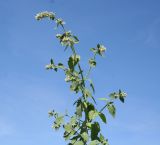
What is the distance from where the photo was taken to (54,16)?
5.24 m

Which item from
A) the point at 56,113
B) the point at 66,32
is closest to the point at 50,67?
the point at 66,32

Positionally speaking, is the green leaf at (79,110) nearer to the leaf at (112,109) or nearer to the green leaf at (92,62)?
the leaf at (112,109)

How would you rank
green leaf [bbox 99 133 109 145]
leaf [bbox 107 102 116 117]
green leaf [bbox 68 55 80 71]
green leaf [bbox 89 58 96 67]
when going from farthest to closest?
green leaf [bbox 89 58 96 67] < green leaf [bbox 68 55 80 71] < leaf [bbox 107 102 116 117] < green leaf [bbox 99 133 109 145]

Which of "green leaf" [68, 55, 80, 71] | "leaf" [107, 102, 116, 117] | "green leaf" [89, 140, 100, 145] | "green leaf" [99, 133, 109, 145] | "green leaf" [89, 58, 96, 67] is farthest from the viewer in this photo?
"green leaf" [89, 58, 96, 67]

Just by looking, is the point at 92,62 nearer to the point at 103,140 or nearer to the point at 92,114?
the point at 92,114

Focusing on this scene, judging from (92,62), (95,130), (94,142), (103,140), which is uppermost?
(92,62)

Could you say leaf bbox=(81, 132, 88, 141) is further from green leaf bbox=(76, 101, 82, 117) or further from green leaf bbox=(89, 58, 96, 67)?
green leaf bbox=(89, 58, 96, 67)

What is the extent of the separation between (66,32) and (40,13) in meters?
0.57

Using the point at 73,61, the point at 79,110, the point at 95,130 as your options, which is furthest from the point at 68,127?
the point at 73,61

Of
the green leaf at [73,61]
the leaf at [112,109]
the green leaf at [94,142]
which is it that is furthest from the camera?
the green leaf at [73,61]

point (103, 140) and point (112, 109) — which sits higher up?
point (112, 109)

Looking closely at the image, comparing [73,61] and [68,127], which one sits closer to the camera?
[68,127]

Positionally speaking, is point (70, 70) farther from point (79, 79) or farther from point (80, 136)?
point (80, 136)

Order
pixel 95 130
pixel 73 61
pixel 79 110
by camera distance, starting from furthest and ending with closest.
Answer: pixel 73 61
pixel 79 110
pixel 95 130
